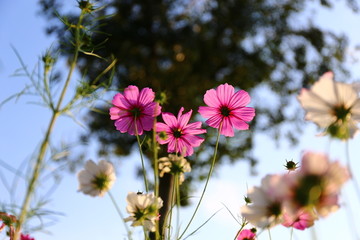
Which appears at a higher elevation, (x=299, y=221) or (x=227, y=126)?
(x=227, y=126)

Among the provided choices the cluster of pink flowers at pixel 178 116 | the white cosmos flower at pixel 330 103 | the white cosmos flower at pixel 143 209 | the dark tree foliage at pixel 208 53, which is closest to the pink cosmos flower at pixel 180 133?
the cluster of pink flowers at pixel 178 116

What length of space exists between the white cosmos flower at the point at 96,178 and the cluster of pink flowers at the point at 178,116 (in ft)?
0.34

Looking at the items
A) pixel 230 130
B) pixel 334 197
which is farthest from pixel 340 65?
pixel 334 197

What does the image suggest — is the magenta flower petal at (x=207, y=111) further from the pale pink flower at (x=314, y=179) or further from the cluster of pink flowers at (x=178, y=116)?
the pale pink flower at (x=314, y=179)

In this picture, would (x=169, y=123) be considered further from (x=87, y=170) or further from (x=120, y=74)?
(x=120, y=74)

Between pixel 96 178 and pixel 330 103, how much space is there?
38cm

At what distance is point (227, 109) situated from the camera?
92 cm

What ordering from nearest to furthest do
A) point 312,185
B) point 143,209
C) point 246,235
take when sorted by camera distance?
1. point 312,185
2. point 143,209
3. point 246,235

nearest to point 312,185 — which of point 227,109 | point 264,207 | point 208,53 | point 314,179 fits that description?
point 314,179

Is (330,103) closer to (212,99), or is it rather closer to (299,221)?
(299,221)

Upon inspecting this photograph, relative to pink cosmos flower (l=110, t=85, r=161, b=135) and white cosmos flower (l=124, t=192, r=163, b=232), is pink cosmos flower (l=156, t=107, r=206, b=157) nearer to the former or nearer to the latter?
pink cosmos flower (l=110, t=85, r=161, b=135)

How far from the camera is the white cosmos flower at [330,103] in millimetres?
507

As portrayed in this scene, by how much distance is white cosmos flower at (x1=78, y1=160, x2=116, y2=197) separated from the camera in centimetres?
68

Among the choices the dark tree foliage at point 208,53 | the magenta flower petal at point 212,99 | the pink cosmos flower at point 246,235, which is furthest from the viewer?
the dark tree foliage at point 208,53
